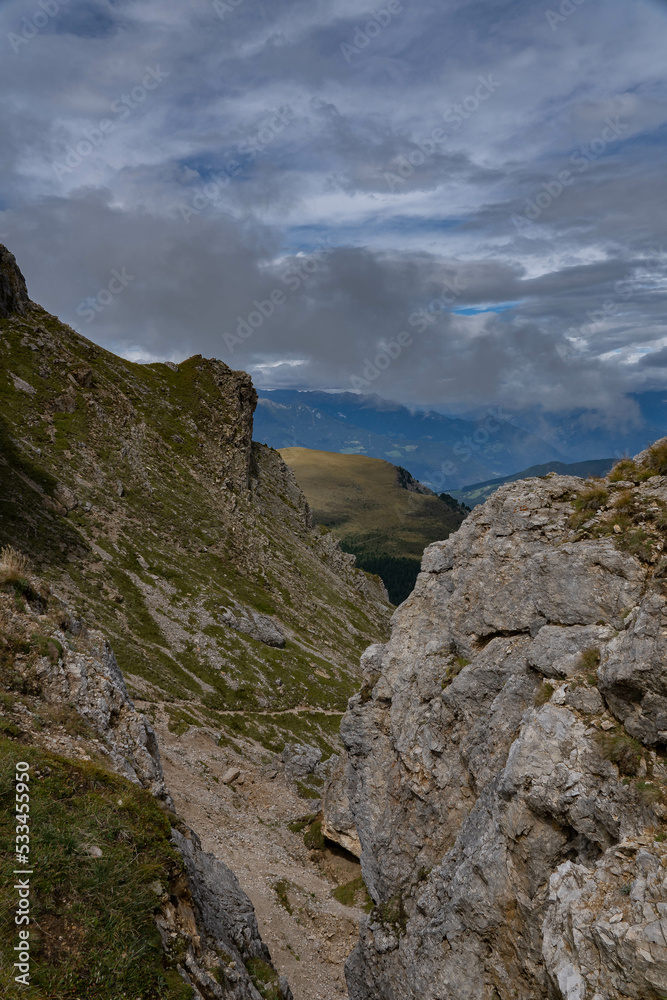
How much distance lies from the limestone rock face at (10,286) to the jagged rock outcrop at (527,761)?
3916 inches

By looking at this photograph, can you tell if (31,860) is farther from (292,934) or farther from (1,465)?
(1,465)

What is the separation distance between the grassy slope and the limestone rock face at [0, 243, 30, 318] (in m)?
2.22

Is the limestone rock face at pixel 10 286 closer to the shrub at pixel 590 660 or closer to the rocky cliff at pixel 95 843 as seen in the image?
the rocky cliff at pixel 95 843

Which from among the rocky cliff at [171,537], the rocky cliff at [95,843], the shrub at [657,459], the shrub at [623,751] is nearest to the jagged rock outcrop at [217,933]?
the rocky cliff at [95,843]

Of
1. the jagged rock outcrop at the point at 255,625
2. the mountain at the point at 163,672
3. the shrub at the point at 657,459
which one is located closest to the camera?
the mountain at the point at 163,672

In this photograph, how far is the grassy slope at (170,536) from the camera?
2611 inches

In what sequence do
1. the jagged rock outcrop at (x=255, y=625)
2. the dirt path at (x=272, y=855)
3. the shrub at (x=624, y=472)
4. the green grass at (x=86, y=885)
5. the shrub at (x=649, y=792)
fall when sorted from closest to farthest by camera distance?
the green grass at (x=86, y=885)
the shrub at (x=649, y=792)
the shrub at (x=624, y=472)
the dirt path at (x=272, y=855)
the jagged rock outcrop at (x=255, y=625)

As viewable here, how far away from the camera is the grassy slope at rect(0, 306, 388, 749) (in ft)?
218

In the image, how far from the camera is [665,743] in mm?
14164

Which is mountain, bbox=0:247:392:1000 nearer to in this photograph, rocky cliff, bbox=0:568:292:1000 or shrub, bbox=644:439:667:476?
rocky cliff, bbox=0:568:292:1000

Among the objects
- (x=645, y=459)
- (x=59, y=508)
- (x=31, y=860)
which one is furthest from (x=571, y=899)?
(x=59, y=508)

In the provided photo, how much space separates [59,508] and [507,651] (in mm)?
70318

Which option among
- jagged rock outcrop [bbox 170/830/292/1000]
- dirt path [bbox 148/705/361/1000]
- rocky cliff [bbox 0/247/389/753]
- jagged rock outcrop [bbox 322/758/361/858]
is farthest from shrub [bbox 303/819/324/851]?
jagged rock outcrop [bbox 170/830/292/1000]

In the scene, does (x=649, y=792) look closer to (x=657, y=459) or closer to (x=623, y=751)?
(x=623, y=751)
